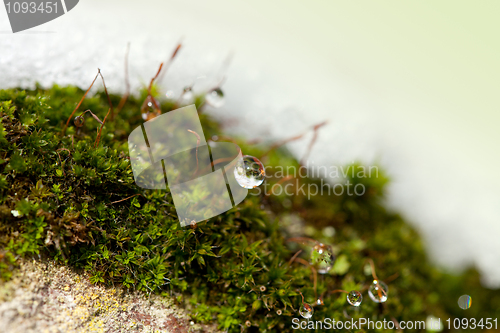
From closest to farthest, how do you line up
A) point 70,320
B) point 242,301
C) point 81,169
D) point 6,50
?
point 70,320
point 81,169
point 242,301
point 6,50

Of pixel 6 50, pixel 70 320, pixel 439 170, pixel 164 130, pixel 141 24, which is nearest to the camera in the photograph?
pixel 70 320

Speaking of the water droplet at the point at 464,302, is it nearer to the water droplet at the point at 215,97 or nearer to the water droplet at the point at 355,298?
the water droplet at the point at 355,298


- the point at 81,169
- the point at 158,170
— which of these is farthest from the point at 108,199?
the point at 158,170

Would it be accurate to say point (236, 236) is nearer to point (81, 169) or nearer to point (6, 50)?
point (81, 169)

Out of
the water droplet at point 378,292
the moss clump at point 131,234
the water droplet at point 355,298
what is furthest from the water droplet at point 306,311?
the water droplet at point 378,292

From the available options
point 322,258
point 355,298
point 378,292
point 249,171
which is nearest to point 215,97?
point 249,171

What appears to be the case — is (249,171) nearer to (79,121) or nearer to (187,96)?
(187,96)
